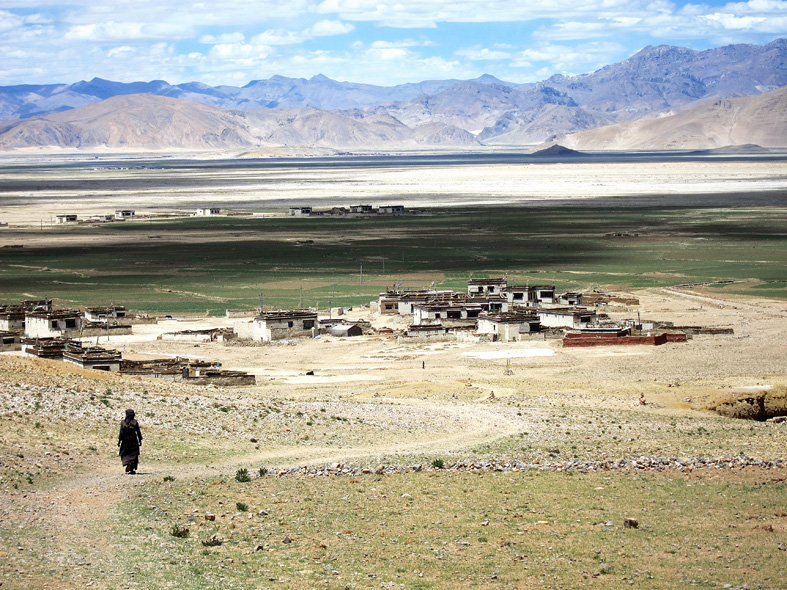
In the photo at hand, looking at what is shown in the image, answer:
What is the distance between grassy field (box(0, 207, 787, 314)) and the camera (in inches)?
2714

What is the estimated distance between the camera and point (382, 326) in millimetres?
54438

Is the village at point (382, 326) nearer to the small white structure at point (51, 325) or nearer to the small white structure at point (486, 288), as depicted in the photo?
the small white structure at point (51, 325)

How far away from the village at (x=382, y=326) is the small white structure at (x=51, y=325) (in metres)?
0.04

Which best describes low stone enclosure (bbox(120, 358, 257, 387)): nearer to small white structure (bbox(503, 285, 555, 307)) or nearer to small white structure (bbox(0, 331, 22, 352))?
small white structure (bbox(0, 331, 22, 352))

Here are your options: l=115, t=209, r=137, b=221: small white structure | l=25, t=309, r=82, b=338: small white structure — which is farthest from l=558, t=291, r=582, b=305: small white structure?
l=115, t=209, r=137, b=221: small white structure

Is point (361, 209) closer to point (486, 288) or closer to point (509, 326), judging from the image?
point (486, 288)

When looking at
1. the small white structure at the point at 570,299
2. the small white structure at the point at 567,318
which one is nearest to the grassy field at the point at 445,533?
the small white structure at the point at 567,318

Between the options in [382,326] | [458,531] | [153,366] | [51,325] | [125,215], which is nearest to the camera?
[458,531]

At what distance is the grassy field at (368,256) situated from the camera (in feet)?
226

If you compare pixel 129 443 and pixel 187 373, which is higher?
pixel 129 443

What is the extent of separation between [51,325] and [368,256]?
134ft

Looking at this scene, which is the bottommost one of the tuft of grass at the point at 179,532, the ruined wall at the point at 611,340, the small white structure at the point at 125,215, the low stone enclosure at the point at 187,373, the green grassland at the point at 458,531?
the ruined wall at the point at 611,340

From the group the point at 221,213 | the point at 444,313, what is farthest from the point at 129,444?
the point at 221,213

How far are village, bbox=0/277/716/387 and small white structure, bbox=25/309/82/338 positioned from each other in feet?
0.14
